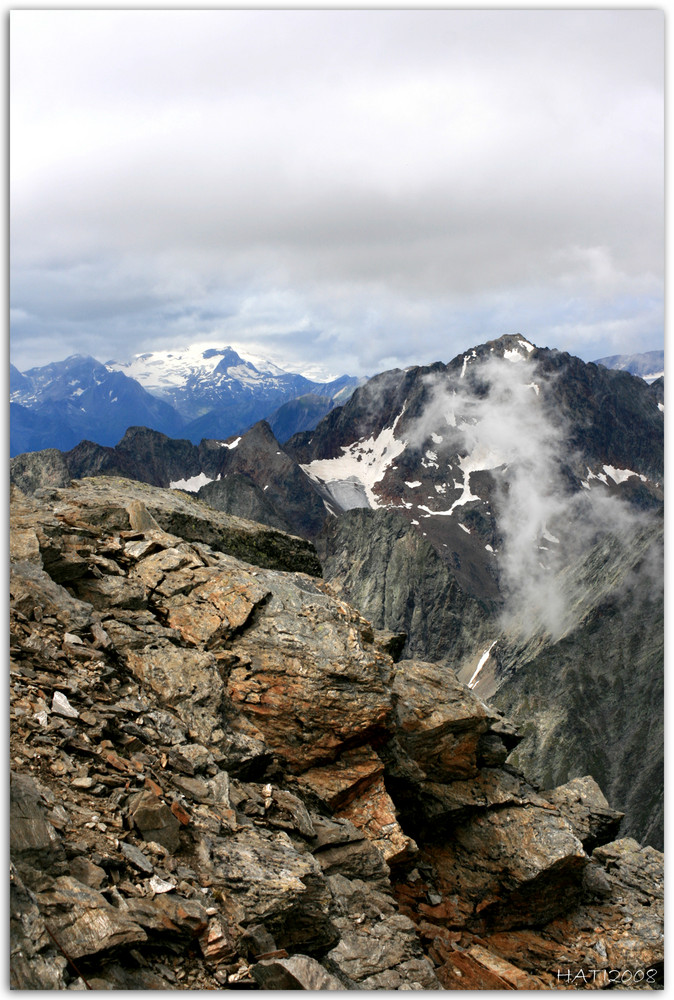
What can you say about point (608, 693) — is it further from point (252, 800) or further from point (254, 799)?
point (252, 800)

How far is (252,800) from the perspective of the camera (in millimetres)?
11320

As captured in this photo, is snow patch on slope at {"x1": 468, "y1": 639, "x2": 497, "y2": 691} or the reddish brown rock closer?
the reddish brown rock

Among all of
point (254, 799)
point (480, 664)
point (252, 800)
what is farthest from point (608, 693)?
point (252, 800)

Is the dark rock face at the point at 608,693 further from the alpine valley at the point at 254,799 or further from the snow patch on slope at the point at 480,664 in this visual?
the alpine valley at the point at 254,799

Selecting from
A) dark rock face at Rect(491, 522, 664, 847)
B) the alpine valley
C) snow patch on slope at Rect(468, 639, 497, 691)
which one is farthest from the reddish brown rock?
snow patch on slope at Rect(468, 639, 497, 691)

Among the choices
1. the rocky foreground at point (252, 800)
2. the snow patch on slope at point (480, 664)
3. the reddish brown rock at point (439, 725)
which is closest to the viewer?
the rocky foreground at point (252, 800)

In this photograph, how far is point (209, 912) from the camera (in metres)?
7.77

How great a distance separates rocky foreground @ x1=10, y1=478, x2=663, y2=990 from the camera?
7551mm

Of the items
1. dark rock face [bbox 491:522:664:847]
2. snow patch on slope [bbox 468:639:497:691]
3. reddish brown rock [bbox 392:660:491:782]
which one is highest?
reddish brown rock [bbox 392:660:491:782]

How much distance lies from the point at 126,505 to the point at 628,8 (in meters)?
15.6

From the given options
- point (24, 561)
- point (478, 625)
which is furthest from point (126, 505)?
point (478, 625)

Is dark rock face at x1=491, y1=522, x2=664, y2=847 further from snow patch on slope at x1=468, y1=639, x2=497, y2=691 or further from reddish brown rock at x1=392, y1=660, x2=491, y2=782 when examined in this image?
reddish brown rock at x1=392, y1=660, x2=491, y2=782

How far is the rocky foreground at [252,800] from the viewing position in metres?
7.55

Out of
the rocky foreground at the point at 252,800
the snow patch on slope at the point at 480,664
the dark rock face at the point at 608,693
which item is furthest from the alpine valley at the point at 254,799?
the snow patch on slope at the point at 480,664
